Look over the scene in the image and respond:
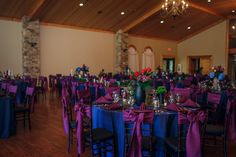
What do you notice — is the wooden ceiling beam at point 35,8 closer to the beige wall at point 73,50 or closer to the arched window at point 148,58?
the beige wall at point 73,50

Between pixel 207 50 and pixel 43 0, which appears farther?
pixel 207 50

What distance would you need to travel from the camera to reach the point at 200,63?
19469 millimetres

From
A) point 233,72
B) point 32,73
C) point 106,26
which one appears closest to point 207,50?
point 233,72

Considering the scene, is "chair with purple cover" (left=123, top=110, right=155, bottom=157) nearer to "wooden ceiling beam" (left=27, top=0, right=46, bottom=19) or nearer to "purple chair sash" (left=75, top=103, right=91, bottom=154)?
"purple chair sash" (left=75, top=103, right=91, bottom=154)

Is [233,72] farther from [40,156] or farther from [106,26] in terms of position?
[40,156]

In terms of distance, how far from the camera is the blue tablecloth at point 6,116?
4770mm

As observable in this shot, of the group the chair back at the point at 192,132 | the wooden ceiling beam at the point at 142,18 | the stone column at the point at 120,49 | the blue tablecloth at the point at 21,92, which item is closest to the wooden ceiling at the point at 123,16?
the wooden ceiling beam at the point at 142,18

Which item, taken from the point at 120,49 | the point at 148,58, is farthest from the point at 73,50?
the point at 148,58

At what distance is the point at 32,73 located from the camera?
1164 cm

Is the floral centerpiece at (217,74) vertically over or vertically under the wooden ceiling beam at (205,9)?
under

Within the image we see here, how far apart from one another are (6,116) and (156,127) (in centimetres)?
303

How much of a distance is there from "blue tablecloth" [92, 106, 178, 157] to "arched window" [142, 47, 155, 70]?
1402 centimetres

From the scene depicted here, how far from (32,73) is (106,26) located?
5178 mm

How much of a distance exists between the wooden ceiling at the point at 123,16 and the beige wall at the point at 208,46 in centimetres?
59
